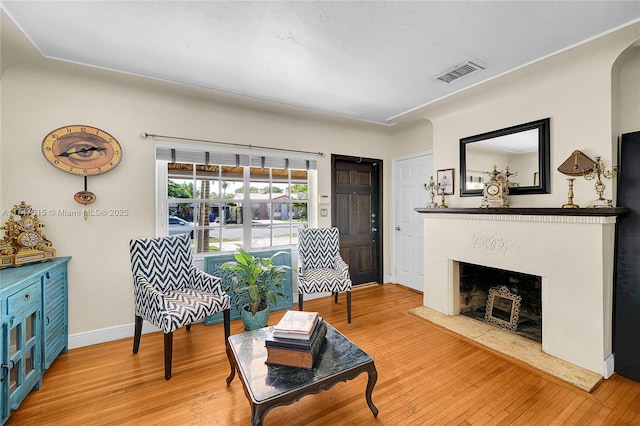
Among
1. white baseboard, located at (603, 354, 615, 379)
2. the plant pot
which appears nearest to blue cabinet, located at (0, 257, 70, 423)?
the plant pot

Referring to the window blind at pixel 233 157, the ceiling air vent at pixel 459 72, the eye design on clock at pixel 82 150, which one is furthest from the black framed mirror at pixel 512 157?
the eye design on clock at pixel 82 150

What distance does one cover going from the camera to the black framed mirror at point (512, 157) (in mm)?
2430

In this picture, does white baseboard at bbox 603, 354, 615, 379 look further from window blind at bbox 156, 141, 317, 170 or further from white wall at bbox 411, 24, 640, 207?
window blind at bbox 156, 141, 317, 170

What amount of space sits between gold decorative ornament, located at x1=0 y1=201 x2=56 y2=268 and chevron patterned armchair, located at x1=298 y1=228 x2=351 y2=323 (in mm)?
2227

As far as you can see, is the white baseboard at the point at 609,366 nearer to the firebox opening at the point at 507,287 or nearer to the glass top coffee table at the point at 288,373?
the firebox opening at the point at 507,287

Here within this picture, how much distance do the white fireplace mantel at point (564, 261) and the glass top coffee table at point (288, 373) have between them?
177 centimetres

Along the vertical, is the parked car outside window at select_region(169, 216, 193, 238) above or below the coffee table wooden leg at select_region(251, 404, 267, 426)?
above

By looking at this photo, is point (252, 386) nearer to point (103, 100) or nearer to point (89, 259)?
point (89, 259)

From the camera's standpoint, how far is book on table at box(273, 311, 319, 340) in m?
1.54

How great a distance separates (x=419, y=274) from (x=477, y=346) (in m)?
1.57

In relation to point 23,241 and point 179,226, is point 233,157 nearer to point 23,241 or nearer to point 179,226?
point 179,226

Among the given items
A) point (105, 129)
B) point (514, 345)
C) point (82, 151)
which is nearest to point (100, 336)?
point (82, 151)

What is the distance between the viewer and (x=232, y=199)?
3297 mm

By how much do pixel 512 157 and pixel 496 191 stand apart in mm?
359
